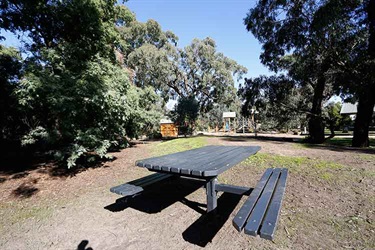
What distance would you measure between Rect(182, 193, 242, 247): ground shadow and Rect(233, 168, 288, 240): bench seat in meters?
0.69

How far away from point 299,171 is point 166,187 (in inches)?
122

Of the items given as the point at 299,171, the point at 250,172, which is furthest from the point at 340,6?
the point at 250,172

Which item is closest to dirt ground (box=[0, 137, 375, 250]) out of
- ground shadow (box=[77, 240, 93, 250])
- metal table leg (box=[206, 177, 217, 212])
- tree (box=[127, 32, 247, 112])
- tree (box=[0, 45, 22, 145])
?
ground shadow (box=[77, 240, 93, 250])

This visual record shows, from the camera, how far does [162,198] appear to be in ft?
12.3

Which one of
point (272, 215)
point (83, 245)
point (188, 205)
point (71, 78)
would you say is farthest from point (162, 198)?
point (71, 78)

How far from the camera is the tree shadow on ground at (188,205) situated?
8.24 feet

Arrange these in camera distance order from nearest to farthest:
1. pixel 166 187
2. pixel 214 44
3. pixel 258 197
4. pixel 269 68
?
1. pixel 258 197
2. pixel 166 187
3. pixel 269 68
4. pixel 214 44

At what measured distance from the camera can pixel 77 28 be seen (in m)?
6.77

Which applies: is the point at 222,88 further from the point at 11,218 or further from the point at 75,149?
the point at 11,218

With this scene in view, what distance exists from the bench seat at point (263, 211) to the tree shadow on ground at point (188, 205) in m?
0.71

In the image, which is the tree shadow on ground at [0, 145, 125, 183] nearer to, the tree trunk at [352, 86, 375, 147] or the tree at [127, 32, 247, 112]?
the tree trunk at [352, 86, 375, 147]

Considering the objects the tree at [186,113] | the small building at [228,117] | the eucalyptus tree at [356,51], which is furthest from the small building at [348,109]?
the eucalyptus tree at [356,51]

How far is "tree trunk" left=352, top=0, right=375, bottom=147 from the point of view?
23.2 feet

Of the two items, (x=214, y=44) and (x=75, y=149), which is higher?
(x=214, y=44)
